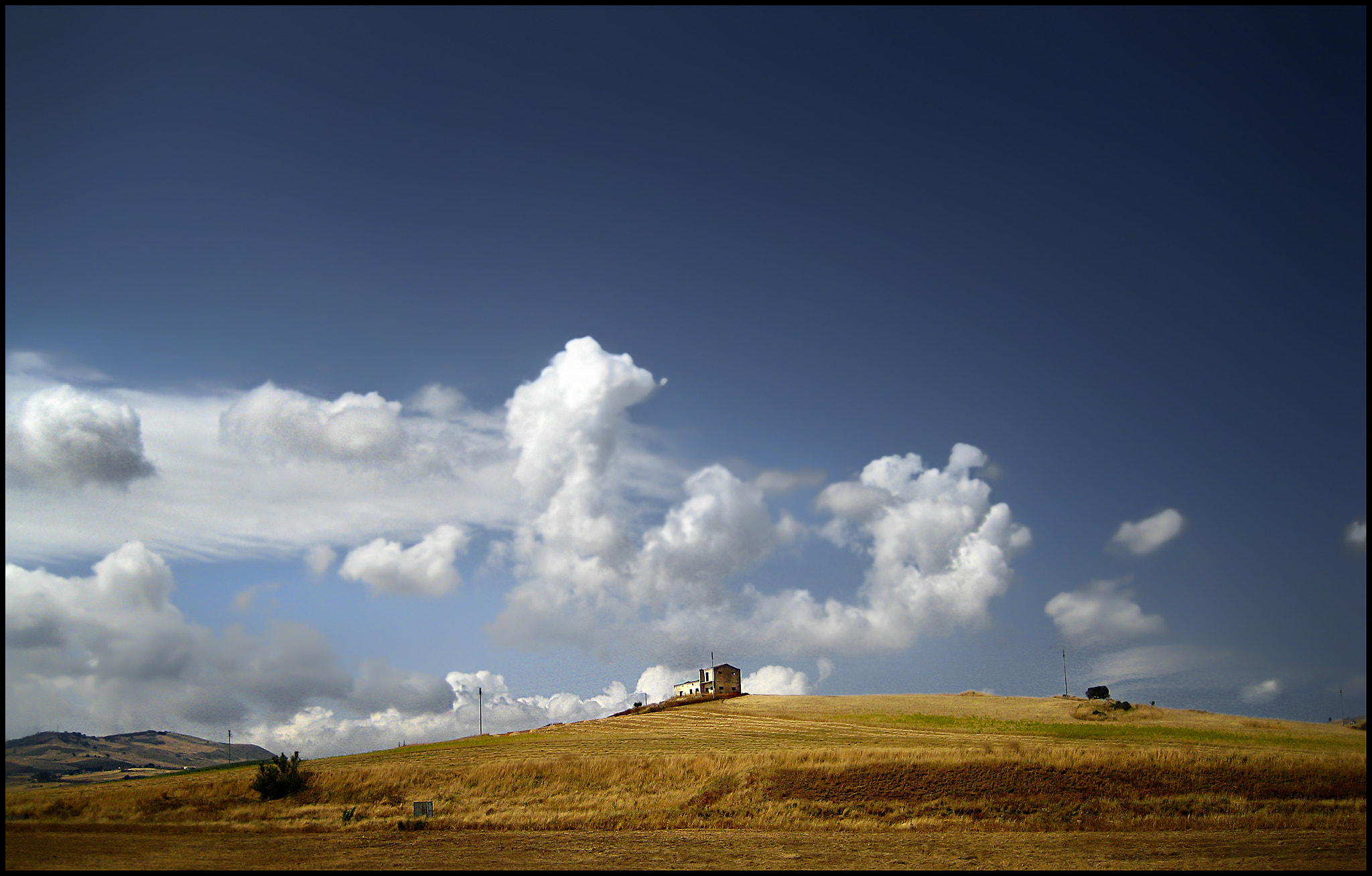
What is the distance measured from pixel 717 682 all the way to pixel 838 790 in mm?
113779

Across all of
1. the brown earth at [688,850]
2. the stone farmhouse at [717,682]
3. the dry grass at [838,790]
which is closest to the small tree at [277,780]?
the dry grass at [838,790]

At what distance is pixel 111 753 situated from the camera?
97562 millimetres

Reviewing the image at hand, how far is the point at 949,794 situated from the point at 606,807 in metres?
19.8

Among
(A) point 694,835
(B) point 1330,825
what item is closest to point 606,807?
(A) point 694,835

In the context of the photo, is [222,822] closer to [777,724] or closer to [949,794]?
[949,794]

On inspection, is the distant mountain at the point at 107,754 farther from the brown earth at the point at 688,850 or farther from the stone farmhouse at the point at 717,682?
the stone farmhouse at the point at 717,682

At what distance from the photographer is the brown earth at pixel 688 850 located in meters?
31.9

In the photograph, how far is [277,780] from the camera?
5622 centimetres

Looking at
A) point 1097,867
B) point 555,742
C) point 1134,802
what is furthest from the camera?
point 555,742

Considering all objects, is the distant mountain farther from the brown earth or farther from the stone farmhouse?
the stone farmhouse

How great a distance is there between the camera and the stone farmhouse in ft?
513

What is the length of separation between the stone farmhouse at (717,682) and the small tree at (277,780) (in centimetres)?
10388

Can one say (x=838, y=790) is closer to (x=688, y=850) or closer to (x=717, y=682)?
(x=688, y=850)

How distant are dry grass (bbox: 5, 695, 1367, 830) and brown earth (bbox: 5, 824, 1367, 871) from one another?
261 cm
